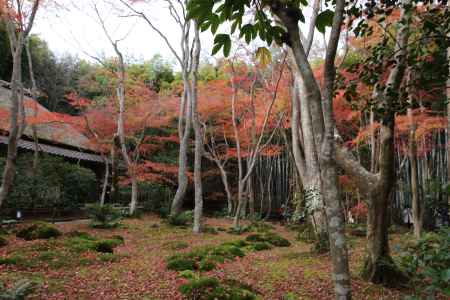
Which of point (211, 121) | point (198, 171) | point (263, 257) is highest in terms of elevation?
point (211, 121)

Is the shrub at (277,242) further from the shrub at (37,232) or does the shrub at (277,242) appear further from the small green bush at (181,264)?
the shrub at (37,232)

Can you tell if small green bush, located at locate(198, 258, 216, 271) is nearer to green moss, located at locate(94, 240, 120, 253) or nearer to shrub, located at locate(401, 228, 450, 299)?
green moss, located at locate(94, 240, 120, 253)

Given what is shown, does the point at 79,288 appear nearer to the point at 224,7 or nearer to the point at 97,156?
the point at 224,7

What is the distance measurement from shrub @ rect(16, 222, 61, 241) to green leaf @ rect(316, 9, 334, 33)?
8.35 m

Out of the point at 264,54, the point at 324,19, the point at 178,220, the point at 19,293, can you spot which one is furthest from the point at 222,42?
the point at 178,220

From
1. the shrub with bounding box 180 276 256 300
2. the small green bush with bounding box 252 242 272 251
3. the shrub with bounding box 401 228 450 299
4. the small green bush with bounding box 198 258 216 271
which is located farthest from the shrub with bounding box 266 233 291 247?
the shrub with bounding box 401 228 450 299

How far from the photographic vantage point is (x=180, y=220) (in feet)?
43.3

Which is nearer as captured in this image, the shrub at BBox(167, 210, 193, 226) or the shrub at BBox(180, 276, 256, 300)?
the shrub at BBox(180, 276, 256, 300)

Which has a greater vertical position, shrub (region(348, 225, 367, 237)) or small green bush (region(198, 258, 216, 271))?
small green bush (region(198, 258, 216, 271))

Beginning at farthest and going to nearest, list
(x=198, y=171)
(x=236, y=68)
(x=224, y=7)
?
1. (x=236, y=68)
2. (x=198, y=171)
3. (x=224, y=7)

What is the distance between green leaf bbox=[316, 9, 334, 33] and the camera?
2.24 metres

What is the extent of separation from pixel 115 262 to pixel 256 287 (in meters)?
2.96

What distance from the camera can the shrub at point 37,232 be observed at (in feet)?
27.8

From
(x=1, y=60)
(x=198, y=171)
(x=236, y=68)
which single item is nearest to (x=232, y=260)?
(x=198, y=171)
